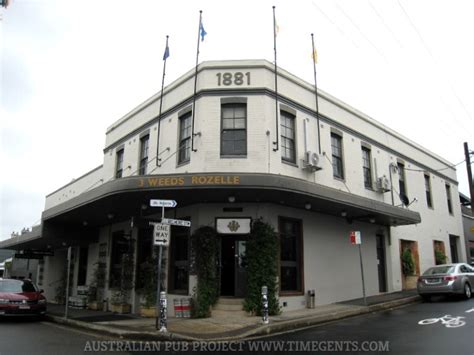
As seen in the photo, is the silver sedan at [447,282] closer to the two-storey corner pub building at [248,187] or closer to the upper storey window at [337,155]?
the two-storey corner pub building at [248,187]

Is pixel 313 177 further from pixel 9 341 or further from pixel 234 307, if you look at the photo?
pixel 9 341

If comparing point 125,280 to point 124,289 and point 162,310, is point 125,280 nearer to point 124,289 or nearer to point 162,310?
point 124,289

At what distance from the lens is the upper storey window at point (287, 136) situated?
49.5ft

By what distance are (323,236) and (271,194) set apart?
419 centimetres

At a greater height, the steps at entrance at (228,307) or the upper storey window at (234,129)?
the upper storey window at (234,129)

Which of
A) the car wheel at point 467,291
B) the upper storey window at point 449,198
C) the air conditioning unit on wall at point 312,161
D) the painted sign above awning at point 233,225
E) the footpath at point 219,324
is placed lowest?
the footpath at point 219,324

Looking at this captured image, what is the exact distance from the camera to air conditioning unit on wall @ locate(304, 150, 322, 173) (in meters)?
15.2

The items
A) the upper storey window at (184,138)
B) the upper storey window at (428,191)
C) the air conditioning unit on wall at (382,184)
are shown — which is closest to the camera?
→ the upper storey window at (184,138)

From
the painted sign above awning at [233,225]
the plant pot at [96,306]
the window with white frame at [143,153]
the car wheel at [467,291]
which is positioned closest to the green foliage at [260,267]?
the painted sign above awning at [233,225]

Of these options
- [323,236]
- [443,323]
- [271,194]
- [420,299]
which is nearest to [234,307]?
[271,194]

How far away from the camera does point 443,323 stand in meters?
11.1

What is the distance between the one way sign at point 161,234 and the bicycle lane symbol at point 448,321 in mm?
7076

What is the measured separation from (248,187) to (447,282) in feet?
31.0

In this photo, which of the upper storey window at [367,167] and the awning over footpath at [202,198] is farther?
the upper storey window at [367,167]
